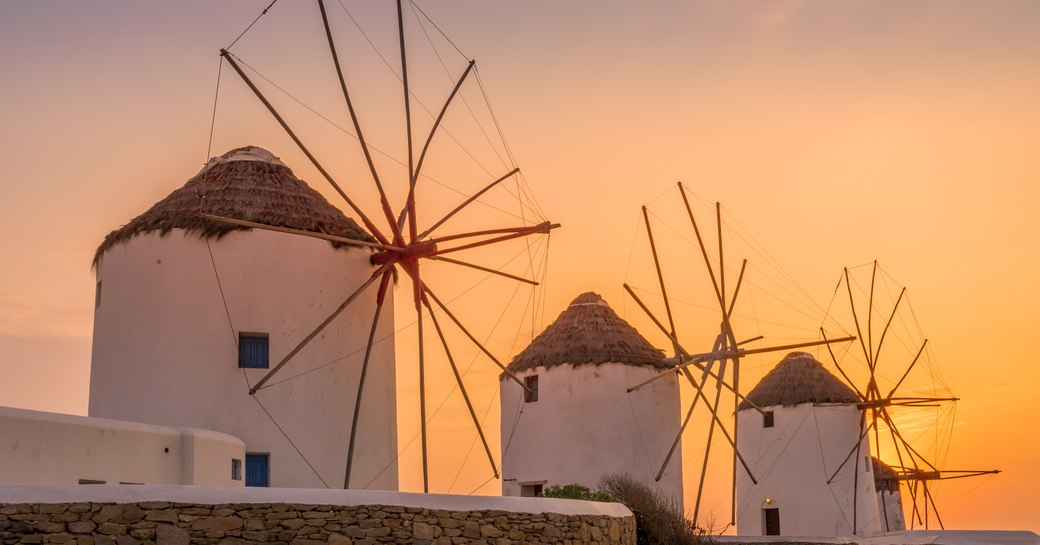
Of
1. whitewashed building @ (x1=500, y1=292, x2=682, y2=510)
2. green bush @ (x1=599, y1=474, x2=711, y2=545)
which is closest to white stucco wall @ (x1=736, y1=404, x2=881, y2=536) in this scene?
whitewashed building @ (x1=500, y1=292, x2=682, y2=510)

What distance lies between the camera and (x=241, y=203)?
18203mm

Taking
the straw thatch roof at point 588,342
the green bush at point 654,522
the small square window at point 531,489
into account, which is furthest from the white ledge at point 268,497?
the small square window at point 531,489

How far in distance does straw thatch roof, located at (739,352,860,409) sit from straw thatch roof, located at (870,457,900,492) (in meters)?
6.62

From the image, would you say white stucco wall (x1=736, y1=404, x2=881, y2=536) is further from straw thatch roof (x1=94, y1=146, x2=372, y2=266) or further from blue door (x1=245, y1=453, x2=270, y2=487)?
blue door (x1=245, y1=453, x2=270, y2=487)

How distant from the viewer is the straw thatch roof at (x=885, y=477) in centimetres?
3841

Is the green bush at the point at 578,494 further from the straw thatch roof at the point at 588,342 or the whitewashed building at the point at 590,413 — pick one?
the straw thatch roof at the point at 588,342

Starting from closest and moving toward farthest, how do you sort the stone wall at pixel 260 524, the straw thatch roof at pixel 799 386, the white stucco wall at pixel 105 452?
1. the stone wall at pixel 260 524
2. the white stucco wall at pixel 105 452
3. the straw thatch roof at pixel 799 386

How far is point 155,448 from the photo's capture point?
1523 centimetres

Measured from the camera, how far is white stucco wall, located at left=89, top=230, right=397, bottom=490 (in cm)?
1745

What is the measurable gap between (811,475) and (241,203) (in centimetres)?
1850

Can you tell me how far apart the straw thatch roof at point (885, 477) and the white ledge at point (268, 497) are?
25.7 m

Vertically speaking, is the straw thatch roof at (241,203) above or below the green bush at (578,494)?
above

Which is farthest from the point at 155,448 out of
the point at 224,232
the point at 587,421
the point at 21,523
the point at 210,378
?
the point at 587,421

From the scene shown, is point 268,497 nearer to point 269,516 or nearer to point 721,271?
point 269,516
